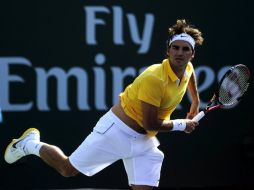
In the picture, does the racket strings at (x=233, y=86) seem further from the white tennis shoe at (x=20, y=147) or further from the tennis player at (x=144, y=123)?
the white tennis shoe at (x=20, y=147)

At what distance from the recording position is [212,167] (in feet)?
20.8

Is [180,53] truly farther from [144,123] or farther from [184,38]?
[144,123]

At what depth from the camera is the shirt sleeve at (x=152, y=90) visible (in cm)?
449

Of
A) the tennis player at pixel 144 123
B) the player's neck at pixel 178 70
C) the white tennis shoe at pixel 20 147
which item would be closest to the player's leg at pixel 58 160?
the tennis player at pixel 144 123

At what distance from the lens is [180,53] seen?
4.61m

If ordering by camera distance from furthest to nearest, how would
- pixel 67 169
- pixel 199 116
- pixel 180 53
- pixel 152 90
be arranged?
pixel 67 169, pixel 199 116, pixel 180 53, pixel 152 90

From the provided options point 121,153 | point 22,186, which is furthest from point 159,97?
point 22,186

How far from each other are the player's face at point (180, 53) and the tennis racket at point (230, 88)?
1.40 feet

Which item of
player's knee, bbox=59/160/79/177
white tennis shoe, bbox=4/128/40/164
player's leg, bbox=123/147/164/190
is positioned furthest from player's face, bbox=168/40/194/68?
white tennis shoe, bbox=4/128/40/164

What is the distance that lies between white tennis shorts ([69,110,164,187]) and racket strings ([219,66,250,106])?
590mm

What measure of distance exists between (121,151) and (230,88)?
90cm

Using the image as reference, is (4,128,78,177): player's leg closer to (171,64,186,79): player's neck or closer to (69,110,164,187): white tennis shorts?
(69,110,164,187): white tennis shorts

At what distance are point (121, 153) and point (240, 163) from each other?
1.89 metres

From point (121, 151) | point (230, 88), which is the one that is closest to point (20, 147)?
point (121, 151)
